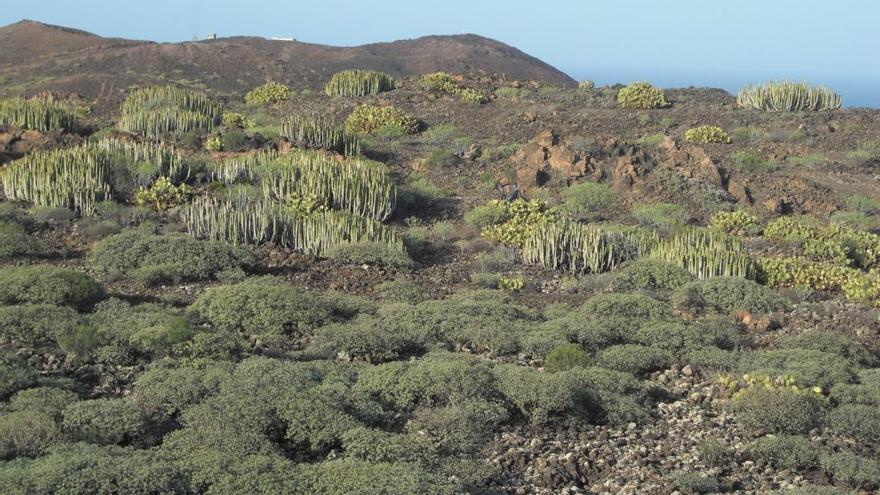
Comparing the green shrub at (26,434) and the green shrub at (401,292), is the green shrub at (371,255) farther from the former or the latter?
the green shrub at (26,434)

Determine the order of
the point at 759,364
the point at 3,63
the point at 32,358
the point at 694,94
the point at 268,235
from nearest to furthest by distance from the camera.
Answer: the point at 32,358 < the point at 759,364 < the point at 268,235 < the point at 694,94 < the point at 3,63

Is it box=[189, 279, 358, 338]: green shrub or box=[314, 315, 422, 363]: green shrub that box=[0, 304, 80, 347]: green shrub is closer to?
box=[189, 279, 358, 338]: green shrub

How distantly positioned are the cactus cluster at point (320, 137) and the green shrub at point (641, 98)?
980 cm

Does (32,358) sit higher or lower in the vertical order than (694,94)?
lower

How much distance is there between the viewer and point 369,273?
555 inches

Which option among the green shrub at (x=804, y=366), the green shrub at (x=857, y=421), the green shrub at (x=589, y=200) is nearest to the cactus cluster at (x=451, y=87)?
the green shrub at (x=589, y=200)

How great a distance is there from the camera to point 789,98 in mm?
28875

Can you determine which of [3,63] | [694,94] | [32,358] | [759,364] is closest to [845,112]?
[694,94]

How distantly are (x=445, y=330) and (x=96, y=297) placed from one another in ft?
12.7

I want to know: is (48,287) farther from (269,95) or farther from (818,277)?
(269,95)

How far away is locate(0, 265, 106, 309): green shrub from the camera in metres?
11.3

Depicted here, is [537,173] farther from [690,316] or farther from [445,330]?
[445,330]

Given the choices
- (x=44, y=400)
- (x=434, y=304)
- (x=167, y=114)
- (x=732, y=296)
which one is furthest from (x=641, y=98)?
(x=44, y=400)

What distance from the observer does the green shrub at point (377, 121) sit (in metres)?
25.2
